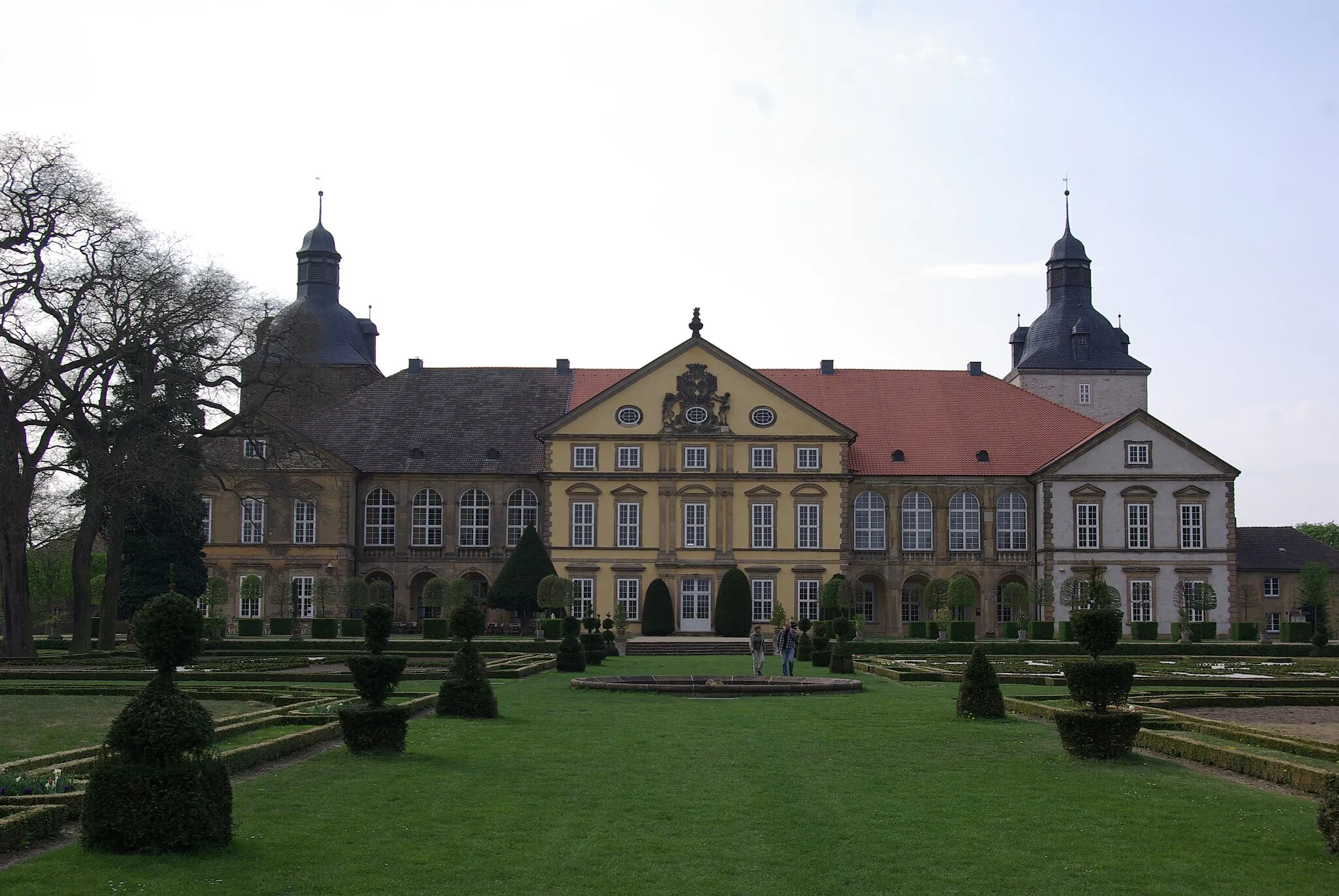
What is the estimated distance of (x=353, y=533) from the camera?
5797 centimetres

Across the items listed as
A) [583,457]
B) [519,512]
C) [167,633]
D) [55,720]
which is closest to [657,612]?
[583,457]

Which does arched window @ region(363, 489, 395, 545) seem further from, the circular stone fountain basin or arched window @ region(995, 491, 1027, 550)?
the circular stone fountain basin

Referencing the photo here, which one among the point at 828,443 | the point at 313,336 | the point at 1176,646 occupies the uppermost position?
the point at 313,336

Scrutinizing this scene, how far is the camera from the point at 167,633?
12.2 metres

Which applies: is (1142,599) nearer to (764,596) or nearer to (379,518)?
(764,596)

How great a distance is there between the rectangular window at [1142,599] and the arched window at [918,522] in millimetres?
8281

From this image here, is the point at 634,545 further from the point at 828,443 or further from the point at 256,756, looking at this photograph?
the point at 256,756

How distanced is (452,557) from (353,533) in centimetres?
425

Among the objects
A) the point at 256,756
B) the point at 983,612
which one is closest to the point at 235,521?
the point at 983,612

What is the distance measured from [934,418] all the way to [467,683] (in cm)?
4156

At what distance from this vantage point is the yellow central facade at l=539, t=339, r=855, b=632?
56625mm

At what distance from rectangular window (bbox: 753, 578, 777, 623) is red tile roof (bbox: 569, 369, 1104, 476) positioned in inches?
247

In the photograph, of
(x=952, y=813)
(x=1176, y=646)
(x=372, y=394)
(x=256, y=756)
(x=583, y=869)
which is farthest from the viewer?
(x=372, y=394)

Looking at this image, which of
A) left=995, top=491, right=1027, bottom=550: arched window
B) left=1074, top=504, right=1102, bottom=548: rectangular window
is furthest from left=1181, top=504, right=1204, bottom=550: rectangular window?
left=995, top=491, right=1027, bottom=550: arched window
